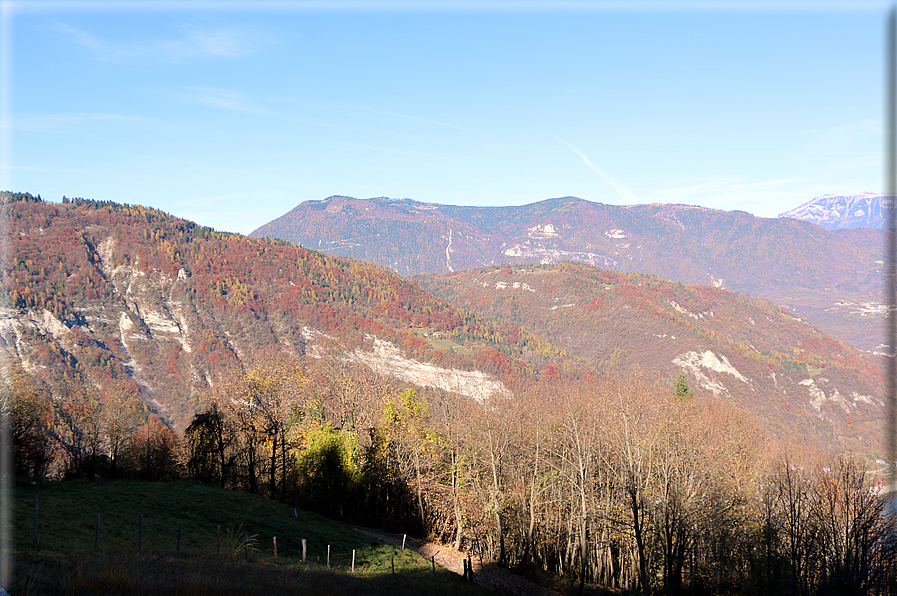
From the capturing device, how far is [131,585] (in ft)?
32.2

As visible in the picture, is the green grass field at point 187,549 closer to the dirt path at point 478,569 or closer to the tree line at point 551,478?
the dirt path at point 478,569

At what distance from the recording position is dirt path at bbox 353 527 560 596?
2909cm

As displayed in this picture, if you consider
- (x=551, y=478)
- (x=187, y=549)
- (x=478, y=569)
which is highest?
(x=187, y=549)

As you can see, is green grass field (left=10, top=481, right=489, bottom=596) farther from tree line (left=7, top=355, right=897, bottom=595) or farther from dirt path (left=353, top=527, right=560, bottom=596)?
tree line (left=7, top=355, right=897, bottom=595)

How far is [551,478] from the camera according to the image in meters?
37.1

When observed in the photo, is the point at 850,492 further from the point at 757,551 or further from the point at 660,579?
the point at 660,579

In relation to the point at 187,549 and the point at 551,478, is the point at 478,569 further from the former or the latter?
the point at 187,549

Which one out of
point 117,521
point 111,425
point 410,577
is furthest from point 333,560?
point 111,425

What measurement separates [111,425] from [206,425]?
21655 millimetres

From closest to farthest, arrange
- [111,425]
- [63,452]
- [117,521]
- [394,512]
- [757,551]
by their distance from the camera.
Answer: [117,521], [757,551], [394,512], [111,425], [63,452]

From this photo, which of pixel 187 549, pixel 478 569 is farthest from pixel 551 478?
pixel 187 549

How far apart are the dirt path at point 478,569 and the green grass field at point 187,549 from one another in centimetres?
280

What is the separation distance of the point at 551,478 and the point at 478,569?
27.4 ft

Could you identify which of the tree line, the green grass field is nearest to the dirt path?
the tree line
